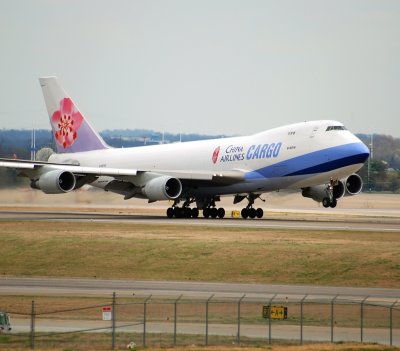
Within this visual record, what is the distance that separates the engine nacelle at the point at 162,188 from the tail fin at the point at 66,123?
17.1 m

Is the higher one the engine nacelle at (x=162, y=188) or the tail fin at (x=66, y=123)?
the tail fin at (x=66, y=123)

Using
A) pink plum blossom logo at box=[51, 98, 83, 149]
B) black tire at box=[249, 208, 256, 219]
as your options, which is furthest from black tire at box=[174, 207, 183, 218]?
pink plum blossom logo at box=[51, 98, 83, 149]

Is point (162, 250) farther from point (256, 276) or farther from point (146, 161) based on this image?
point (146, 161)

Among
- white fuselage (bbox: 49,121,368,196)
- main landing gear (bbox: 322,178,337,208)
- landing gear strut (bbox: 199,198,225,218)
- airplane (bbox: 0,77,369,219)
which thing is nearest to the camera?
white fuselage (bbox: 49,121,368,196)

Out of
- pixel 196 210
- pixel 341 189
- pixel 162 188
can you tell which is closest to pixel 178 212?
pixel 196 210

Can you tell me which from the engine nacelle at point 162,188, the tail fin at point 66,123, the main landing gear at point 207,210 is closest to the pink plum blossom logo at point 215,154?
the main landing gear at point 207,210

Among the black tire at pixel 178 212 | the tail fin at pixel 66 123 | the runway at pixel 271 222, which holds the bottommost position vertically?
the runway at pixel 271 222

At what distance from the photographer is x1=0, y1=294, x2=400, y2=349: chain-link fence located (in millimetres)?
32219

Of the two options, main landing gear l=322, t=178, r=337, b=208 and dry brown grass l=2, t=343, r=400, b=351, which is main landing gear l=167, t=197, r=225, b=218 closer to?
main landing gear l=322, t=178, r=337, b=208

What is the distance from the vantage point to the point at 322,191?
78438 millimetres

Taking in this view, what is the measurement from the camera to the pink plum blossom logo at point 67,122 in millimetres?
93062

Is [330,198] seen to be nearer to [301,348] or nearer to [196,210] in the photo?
[196,210]

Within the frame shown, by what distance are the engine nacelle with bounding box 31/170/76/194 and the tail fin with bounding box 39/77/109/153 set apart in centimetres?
1571

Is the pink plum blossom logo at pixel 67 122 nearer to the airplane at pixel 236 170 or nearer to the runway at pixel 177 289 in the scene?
the airplane at pixel 236 170
